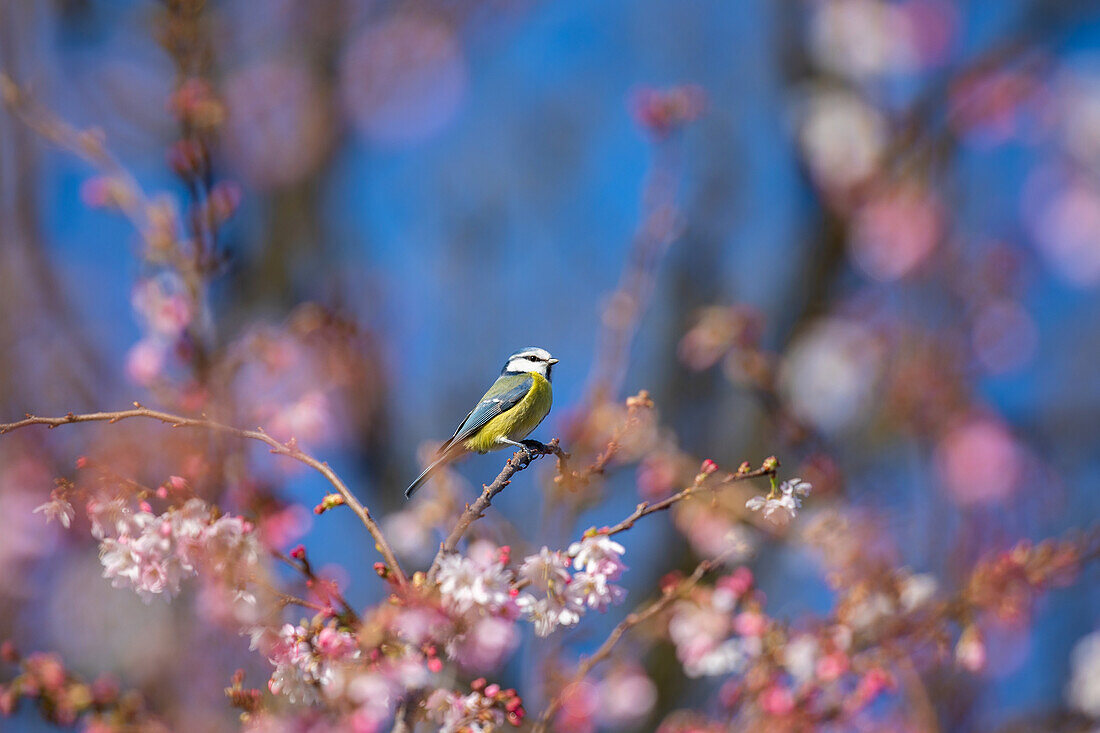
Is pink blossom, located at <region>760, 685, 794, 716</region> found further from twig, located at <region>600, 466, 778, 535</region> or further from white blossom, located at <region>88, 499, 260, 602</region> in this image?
white blossom, located at <region>88, 499, 260, 602</region>

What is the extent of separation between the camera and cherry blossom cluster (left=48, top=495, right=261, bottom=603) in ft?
4.33

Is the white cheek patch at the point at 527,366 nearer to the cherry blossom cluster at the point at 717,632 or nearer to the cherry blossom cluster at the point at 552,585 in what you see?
the cherry blossom cluster at the point at 552,585

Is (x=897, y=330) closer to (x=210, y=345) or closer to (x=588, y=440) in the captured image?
(x=588, y=440)

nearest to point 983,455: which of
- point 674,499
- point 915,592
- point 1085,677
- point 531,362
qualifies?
point 1085,677

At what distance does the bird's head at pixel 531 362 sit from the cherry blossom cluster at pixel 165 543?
0.83 m

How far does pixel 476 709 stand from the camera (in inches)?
52.3

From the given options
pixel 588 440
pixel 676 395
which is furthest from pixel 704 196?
pixel 588 440

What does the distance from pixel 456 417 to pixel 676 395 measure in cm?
112

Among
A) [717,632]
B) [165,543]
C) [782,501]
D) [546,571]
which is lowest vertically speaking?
[782,501]

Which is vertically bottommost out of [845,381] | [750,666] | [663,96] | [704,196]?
[750,666]

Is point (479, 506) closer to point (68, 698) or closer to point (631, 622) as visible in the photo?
point (631, 622)

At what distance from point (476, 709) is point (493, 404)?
0.73m

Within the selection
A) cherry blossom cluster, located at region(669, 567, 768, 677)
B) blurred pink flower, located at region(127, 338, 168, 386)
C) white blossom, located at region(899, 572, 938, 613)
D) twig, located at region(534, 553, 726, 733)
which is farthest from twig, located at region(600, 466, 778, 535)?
blurred pink flower, located at region(127, 338, 168, 386)

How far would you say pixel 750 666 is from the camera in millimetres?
2660
